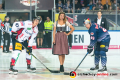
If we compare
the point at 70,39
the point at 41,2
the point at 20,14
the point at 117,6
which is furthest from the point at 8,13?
the point at 117,6

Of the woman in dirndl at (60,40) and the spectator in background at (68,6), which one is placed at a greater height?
the spectator in background at (68,6)

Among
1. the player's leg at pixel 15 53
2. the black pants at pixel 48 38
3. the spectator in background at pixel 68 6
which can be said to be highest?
the spectator in background at pixel 68 6

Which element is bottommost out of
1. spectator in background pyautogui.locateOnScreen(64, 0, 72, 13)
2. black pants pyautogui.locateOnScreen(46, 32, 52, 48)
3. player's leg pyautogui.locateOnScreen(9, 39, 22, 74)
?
black pants pyautogui.locateOnScreen(46, 32, 52, 48)

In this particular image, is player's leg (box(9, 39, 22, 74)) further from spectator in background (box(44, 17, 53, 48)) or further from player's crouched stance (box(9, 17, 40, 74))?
spectator in background (box(44, 17, 53, 48))

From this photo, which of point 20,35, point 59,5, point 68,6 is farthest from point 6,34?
point 20,35

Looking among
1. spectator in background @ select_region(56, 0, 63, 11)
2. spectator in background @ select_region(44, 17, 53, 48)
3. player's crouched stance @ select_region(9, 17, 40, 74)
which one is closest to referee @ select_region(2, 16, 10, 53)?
spectator in background @ select_region(44, 17, 53, 48)

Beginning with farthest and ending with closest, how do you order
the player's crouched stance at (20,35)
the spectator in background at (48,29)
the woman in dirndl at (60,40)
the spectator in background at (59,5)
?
the spectator in background at (59,5), the spectator in background at (48,29), the woman in dirndl at (60,40), the player's crouched stance at (20,35)

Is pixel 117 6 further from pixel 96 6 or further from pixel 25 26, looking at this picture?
pixel 25 26

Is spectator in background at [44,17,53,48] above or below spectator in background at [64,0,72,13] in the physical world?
below

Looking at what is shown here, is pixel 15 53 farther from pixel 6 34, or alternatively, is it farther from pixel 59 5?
pixel 59 5

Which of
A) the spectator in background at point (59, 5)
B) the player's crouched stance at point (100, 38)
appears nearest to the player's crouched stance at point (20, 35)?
the player's crouched stance at point (100, 38)

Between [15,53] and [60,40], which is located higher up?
[60,40]

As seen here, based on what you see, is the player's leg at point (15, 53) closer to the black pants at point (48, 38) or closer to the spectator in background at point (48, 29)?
the spectator in background at point (48, 29)

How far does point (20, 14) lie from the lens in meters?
12.6
